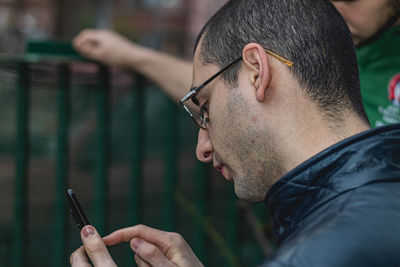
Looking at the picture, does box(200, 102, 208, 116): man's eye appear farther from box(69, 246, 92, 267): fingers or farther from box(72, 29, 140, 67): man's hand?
box(72, 29, 140, 67): man's hand

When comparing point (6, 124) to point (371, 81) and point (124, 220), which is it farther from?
point (371, 81)

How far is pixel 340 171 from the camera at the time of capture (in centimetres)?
128

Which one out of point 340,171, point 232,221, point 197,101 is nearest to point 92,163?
point 232,221

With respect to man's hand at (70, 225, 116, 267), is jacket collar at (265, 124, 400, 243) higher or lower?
higher

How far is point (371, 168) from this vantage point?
1257 millimetres

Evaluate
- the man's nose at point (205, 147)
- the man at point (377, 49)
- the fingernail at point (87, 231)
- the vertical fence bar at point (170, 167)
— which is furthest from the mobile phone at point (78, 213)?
the vertical fence bar at point (170, 167)

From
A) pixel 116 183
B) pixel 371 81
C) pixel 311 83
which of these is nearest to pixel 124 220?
pixel 116 183

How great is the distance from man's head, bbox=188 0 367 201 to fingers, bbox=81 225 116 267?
464 mm

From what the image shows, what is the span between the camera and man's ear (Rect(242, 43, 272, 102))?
1.41 m

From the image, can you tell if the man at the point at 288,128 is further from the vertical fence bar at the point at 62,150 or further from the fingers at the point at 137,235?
the vertical fence bar at the point at 62,150

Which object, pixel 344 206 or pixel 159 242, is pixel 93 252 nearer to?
pixel 159 242

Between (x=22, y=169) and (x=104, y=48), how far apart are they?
81 cm

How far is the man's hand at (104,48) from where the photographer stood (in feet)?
9.26

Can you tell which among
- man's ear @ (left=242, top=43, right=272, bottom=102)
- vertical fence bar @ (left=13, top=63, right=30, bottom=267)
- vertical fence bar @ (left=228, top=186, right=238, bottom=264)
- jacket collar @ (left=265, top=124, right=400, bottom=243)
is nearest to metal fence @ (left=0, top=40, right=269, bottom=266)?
vertical fence bar @ (left=13, top=63, right=30, bottom=267)
